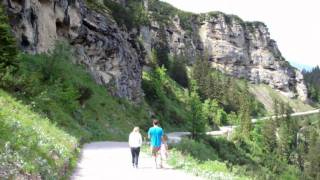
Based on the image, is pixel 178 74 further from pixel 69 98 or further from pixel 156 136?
pixel 156 136

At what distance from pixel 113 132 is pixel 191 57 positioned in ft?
435

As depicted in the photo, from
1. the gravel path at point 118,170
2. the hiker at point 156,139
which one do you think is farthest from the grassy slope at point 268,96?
the hiker at point 156,139

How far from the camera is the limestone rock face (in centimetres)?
3678

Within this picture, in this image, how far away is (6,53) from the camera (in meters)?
22.7

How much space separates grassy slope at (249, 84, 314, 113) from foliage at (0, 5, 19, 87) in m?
158

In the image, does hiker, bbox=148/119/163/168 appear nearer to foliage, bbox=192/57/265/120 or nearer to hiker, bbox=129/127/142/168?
hiker, bbox=129/127/142/168

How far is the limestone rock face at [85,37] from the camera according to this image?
1448 inches

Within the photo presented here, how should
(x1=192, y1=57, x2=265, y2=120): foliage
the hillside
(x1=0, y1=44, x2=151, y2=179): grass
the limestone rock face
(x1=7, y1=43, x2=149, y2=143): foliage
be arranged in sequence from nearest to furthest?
(x1=0, y1=44, x2=151, y2=179): grass, the hillside, (x1=7, y1=43, x2=149, y2=143): foliage, the limestone rock face, (x1=192, y1=57, x2=265, y2=120): foliage

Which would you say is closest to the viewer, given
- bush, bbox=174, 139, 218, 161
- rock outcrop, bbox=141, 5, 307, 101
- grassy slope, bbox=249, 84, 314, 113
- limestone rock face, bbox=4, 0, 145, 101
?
bush, bbox=174, 139, 218, 161

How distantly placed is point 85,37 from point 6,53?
27.2 meters

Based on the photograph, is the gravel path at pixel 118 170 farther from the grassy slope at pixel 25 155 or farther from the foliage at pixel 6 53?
the foliage at pixel 6 53

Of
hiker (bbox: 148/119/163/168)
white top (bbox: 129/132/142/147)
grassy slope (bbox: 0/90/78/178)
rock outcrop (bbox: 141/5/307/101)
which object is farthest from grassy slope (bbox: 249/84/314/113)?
grassy slope (bbox: 0/90/78/178)

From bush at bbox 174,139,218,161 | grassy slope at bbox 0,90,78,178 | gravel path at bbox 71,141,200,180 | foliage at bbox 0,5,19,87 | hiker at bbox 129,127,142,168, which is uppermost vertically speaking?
foliage at bbox 0,5,19,87

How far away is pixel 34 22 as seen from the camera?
38.7m
